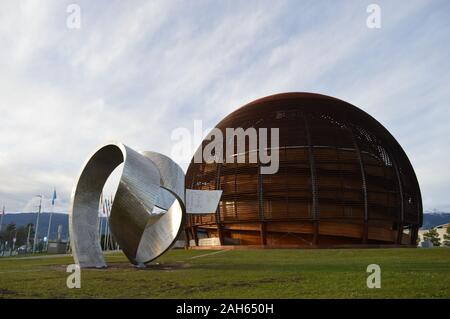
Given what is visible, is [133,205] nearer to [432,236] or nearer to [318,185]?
[318,185]

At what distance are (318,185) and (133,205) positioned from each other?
2987cm

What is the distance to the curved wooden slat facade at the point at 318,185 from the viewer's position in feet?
141

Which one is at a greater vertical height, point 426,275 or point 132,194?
point 132,194

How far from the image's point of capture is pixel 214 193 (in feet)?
77.3

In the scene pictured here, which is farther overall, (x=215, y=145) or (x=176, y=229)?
(x=215, y=145)

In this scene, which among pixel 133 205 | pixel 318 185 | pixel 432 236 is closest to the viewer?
pixel 133 205

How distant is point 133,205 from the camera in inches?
680

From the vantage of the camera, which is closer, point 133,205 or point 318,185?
point 133,205

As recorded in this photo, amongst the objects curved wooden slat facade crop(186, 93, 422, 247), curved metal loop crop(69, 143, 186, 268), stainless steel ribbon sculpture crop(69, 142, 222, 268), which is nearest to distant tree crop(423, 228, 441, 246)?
curved wooden slat facade crop(186, 93, 422, 247)

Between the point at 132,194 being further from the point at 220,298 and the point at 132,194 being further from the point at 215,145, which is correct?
the point at 215,145

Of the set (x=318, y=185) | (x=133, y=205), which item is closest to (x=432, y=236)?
(x=318, y=185)

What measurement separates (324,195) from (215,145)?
16.2 meters

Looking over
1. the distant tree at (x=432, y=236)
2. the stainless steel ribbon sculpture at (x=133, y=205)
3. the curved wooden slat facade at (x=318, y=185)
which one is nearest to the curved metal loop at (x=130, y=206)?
the stainless steel ribbon sculpture at (x=133, y=205)
